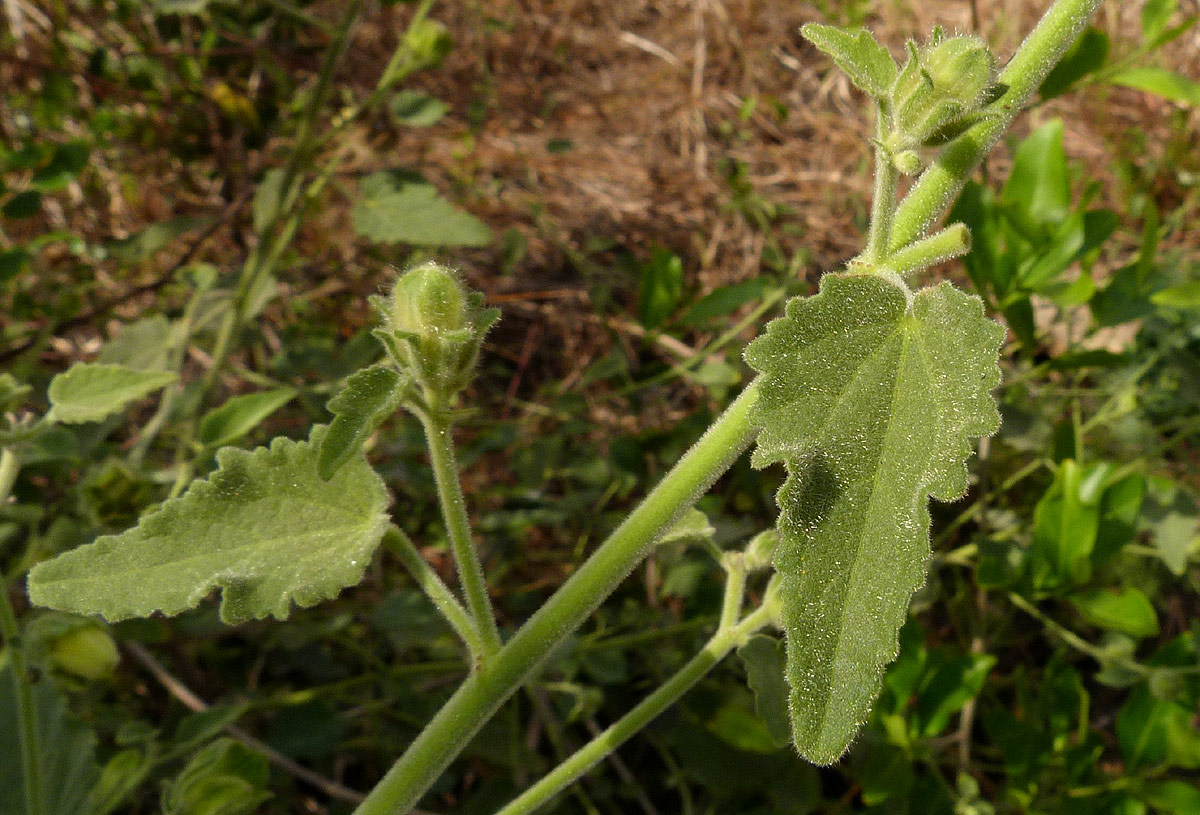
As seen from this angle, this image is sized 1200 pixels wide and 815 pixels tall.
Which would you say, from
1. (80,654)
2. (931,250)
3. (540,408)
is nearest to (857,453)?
(931,250)

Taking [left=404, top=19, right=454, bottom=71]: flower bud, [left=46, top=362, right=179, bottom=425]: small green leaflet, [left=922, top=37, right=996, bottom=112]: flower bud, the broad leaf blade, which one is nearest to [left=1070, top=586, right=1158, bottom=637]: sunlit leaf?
the broad leaf blade

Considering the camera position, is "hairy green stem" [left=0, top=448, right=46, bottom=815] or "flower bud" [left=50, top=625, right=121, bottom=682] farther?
"flower bud" [left=50, top=625, right=121, bottom=682]

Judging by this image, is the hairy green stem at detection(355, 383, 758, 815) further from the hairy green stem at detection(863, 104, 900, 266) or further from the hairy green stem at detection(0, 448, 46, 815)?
the hairy green stem at detection(0, 448, 46, 815)

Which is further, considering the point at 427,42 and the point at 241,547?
the point at 427,42

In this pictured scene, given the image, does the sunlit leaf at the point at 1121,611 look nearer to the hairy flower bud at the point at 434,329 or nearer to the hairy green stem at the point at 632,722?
the hairy green stem at the point at 632,722

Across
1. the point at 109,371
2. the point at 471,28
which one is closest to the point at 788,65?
the point at 471,28

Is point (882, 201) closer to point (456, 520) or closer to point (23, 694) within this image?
point (456, 520)
